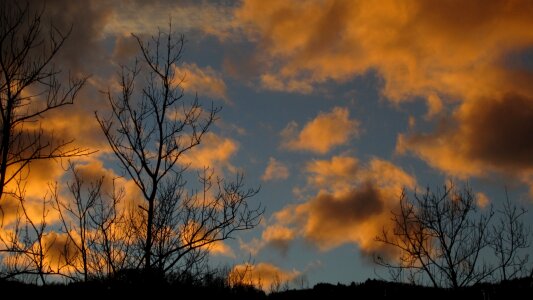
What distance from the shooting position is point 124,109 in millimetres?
11484

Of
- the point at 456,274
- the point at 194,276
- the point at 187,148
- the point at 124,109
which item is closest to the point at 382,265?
the point at 456,274

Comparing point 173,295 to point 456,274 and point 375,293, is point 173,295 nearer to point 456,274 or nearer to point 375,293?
point 375,293

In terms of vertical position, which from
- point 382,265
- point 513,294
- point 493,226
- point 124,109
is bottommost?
point 513,294

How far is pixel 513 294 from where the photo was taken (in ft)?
49.2

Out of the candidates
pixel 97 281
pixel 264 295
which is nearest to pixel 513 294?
pixel 264 295

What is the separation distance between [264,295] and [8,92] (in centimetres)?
1157

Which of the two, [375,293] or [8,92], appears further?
[375,293]

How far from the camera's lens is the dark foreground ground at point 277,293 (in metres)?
11.7

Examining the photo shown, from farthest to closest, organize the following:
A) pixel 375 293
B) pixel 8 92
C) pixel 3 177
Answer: pixel 375 293 < pixel 8 92 < pixel 3 177

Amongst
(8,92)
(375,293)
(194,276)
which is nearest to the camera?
(8,92)

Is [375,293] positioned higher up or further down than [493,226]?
further down

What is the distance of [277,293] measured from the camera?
17188 millimetres

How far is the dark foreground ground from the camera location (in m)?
11.7

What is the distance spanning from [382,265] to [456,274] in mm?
2343
